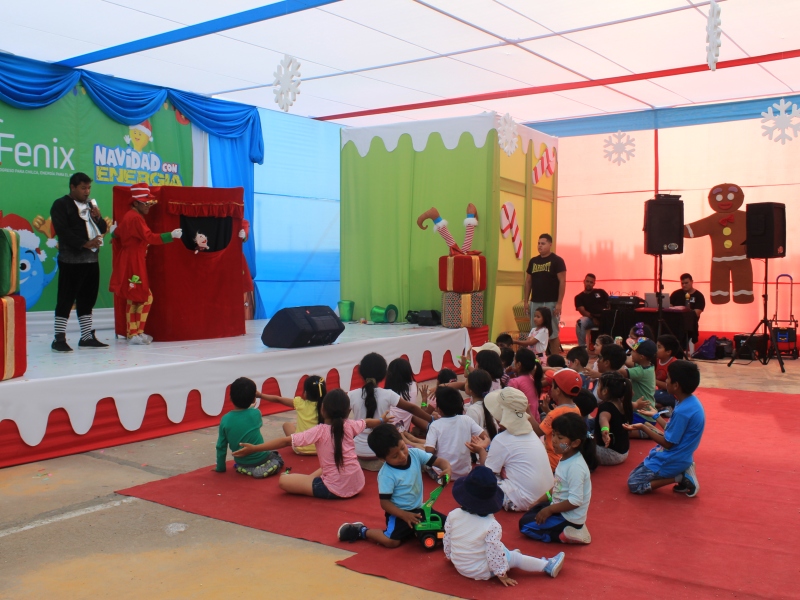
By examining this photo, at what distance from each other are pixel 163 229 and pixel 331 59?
7.93ft

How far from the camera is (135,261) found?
5.98m

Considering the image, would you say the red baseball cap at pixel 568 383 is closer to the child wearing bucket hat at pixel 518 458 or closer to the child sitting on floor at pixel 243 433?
the child wearing bucket hat at pixel 518 458

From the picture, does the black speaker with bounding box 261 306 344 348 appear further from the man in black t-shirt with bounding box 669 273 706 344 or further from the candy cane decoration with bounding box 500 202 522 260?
the man in black t-shirt with bounding box 669 273 706 344

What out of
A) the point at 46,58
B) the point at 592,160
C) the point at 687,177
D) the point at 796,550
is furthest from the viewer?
the point at 592,160

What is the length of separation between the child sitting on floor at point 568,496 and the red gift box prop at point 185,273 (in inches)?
167

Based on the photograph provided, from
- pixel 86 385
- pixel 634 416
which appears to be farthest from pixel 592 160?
pixel 86 385

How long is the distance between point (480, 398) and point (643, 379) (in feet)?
4.87

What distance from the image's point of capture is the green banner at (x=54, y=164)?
22.1 ft

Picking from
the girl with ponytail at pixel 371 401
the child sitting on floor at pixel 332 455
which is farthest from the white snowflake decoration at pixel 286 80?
the child sitting on floor at pixel 332 455

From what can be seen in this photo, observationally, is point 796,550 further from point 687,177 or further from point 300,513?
point 687,177

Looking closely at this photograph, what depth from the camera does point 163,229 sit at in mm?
6418

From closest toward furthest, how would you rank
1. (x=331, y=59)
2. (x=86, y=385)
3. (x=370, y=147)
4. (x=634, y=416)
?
(x=86, y=385)
(x=634, y=416)
(x=331, y=59)
(x=370, y=147)

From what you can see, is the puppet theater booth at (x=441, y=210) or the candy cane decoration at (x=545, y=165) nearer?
the puppet theater booth at (x=441, y=210)

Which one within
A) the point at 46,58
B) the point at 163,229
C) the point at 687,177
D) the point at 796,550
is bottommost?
the point at 796,550
